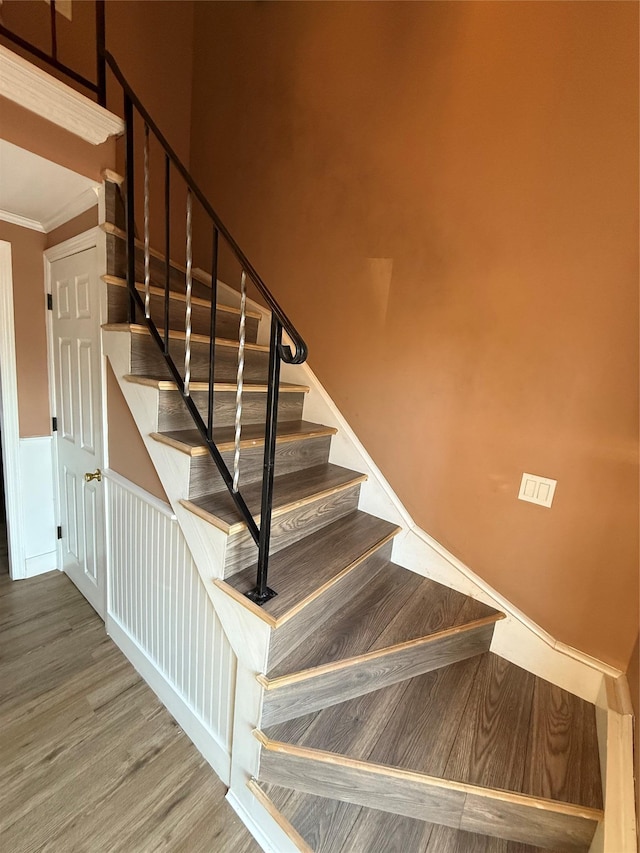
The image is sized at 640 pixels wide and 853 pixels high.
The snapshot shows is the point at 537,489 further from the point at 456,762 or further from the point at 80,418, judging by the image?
the point at 80,418

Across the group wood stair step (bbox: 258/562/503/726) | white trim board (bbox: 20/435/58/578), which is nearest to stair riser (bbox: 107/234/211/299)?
white trim board (bbox: 20/435/58/578)

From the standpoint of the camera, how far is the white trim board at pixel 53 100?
1189 millimetres

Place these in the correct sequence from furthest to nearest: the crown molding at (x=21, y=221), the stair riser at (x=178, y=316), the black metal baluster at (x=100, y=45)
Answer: the crown molding at (x=21, y=221) < the stair riser at (x=178, y=316) < the black metal baluster at (x=100, y=45)

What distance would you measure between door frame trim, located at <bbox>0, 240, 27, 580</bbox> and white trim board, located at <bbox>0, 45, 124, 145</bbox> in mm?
994

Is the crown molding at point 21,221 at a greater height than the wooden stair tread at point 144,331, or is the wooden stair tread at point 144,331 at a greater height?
the crown molding at point 21,221

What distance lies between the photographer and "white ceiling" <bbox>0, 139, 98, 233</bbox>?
140 cm

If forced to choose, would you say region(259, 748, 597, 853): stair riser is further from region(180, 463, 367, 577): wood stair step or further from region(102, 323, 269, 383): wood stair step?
region(102, 323, 269, 383): wood stair step

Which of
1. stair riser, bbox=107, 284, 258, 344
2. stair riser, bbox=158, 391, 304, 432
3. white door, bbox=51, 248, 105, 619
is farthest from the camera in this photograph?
white door, bbox=51, 248, 105, 619

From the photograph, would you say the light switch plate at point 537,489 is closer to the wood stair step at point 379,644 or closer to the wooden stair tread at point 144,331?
the wood stair step at point 379,644

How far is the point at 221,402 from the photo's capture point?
65.1 inches

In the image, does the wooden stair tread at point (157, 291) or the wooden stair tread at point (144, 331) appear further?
the wooden stair tread at point (157, 291)

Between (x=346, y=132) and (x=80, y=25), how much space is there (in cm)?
152

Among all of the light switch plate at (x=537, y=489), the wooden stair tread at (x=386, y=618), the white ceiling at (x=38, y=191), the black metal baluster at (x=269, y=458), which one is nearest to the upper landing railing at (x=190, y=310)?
the black metal baluster at (x=269, y=458)

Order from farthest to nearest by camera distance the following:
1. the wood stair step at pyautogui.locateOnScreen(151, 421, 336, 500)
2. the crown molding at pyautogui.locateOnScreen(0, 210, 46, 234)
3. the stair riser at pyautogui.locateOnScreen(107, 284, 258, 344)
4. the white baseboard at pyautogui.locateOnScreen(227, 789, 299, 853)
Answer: the crown molding at pyautogui.locateOnScreen(0, 210, 46, 234) < the stair riser at pyautogui.locateOnScreen(107, 284, 258, 344) < the wood stair step at pyautogui.locateOnScreen(151, 421, 336, 500) < the white baseboard at pyautogui.locateOnScreen(227, 789, 299, 853)
